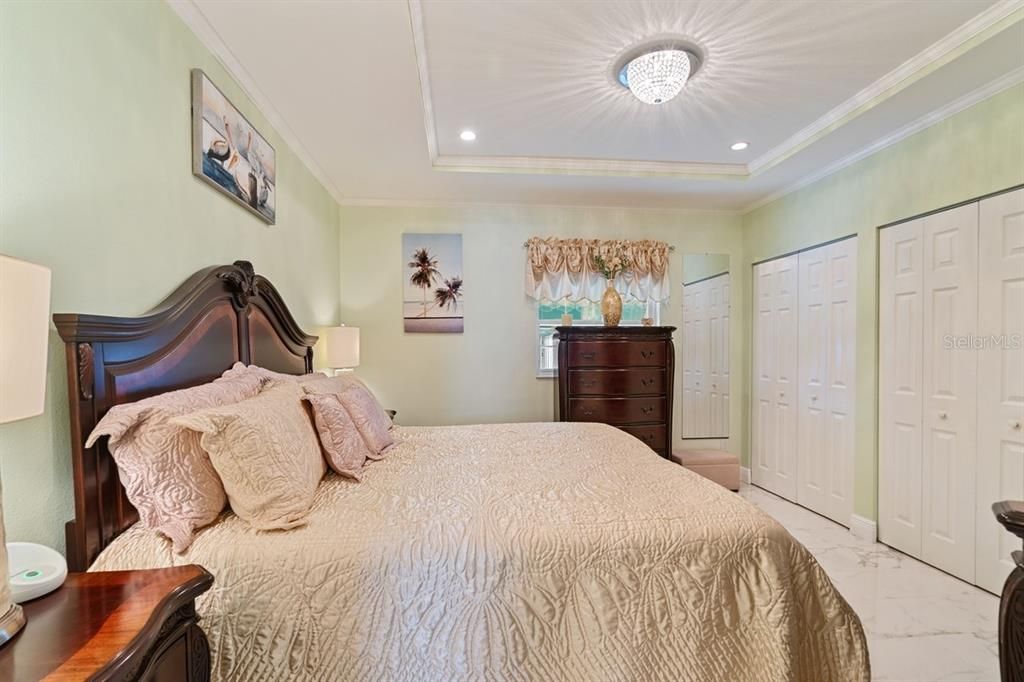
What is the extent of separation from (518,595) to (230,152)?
212 centimetres

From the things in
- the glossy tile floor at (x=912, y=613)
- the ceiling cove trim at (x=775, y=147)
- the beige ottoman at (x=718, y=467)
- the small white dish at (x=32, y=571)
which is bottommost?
the glossy tile floor at (x=912, y=613)

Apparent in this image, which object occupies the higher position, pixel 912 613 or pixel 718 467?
pixel 718 467

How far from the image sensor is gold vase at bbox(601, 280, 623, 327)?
3627 millimetres

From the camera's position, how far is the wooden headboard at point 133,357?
42.8 inches

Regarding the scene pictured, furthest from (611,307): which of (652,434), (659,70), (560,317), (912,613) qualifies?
(912,613)

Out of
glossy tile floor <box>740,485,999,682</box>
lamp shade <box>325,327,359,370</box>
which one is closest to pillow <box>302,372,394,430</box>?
lamp shade <box>325,327,359,370</box>

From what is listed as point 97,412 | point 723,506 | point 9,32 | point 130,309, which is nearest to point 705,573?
point 723,506

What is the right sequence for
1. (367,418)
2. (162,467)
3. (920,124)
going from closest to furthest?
1. (162,467)
2. (367,418)
3. (920,124)

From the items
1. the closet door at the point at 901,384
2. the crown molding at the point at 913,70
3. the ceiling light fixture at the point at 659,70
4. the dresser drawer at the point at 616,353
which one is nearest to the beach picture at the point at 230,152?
the ceiling light fixture at the point at 659,70

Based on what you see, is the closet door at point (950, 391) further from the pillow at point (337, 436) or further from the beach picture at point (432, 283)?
the beach picture at point (432, 283)

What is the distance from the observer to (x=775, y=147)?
2.97 meters

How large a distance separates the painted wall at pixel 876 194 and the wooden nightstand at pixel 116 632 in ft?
11.7

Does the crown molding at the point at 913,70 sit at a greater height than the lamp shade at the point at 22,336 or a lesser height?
greater

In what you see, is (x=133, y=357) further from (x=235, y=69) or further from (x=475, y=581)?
(x=235, y=69)
